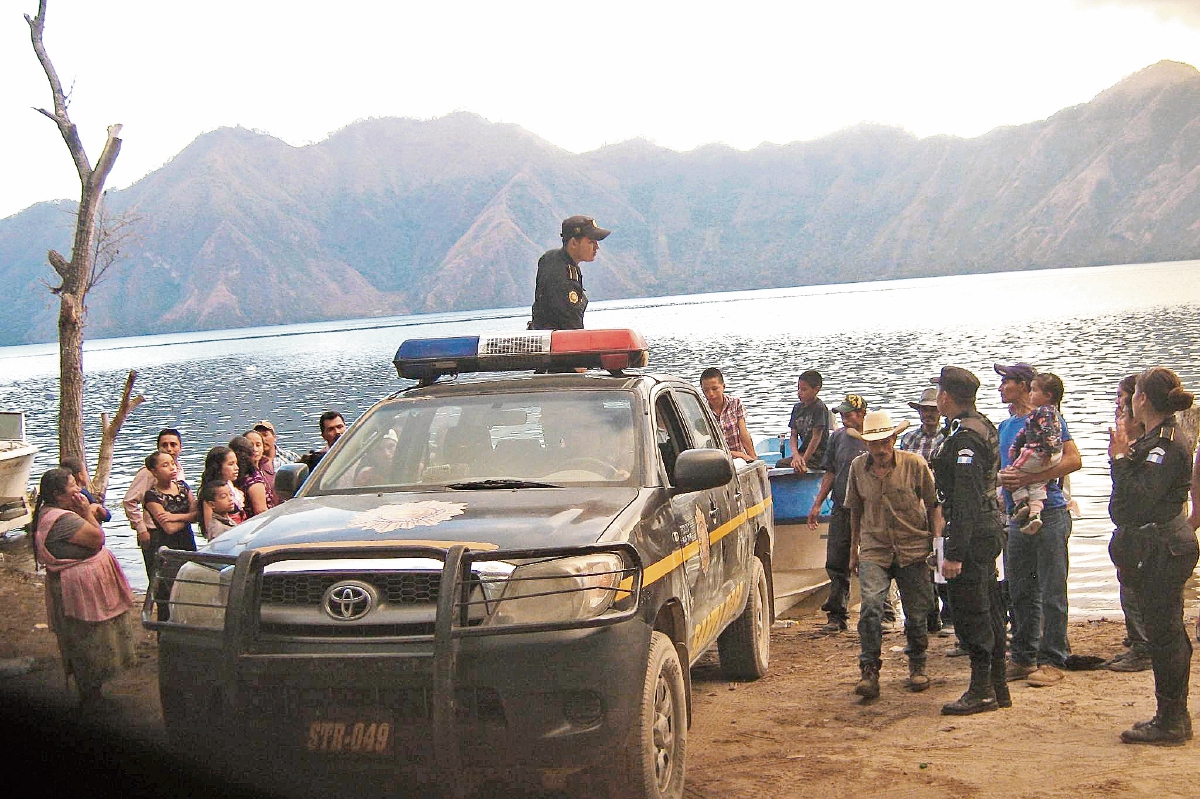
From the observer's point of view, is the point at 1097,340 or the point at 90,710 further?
the point at 1097,340

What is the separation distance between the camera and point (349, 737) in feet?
15.0

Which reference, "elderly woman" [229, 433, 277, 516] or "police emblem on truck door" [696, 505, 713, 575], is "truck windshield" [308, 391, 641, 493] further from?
"elderly woman" [229, 433, 277, 516]

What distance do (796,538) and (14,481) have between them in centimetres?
1302

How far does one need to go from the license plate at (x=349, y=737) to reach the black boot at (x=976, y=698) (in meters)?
3.70

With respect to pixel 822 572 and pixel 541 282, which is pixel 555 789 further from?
pixel 822 572

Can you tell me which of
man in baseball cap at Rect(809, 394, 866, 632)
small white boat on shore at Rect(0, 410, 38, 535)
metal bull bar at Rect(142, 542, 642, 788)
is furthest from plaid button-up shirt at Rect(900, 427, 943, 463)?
small white boat on shore at Rect(0, 410, 38, 535)

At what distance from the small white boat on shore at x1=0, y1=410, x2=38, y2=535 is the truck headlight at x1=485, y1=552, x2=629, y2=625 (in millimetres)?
16232

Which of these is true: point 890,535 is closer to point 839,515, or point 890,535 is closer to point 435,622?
point 839,515

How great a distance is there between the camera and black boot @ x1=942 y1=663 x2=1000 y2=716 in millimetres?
6957

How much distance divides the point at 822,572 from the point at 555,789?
8.78 metres

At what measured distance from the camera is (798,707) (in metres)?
7.36

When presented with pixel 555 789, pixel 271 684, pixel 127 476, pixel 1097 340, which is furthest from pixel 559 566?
pixel 1097 340

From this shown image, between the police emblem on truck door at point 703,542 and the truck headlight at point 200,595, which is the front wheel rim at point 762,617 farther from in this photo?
the truck headlight at point 200,595

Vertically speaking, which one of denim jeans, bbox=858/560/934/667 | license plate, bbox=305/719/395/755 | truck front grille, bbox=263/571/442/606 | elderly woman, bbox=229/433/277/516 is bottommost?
denim jeans, bbox=858/560/934/667
